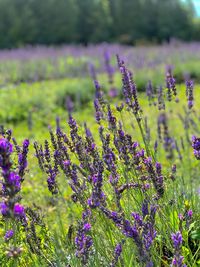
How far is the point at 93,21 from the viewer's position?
3738cm

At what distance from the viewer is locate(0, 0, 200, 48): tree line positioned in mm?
36125

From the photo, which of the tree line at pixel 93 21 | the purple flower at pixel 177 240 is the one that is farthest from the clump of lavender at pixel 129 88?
the tree line at pixel 93 21

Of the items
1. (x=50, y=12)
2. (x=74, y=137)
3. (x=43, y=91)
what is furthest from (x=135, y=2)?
(x=74, y=137)

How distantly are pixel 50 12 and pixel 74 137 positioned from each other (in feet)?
114

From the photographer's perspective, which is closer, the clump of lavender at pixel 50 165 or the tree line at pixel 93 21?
the clump of lavender at pixel 50 165

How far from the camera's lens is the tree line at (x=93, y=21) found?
119ft

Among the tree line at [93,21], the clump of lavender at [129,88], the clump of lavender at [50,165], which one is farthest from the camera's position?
the tree line at [93,21]

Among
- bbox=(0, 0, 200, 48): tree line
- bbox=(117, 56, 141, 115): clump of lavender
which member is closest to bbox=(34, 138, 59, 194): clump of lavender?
bbox=(117, 56, 141, 115): clump of lavender

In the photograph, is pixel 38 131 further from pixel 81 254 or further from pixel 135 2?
pixel 135 2

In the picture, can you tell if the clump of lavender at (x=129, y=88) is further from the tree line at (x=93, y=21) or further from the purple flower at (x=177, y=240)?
the tree line at (x=93, y=21)

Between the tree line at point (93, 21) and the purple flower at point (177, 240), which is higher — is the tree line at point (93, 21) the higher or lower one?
the lower one

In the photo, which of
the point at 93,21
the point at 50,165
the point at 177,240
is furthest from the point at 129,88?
the point at 93,21

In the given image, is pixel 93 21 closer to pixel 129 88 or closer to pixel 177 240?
pixel 129 88

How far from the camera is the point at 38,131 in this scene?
896 cm
